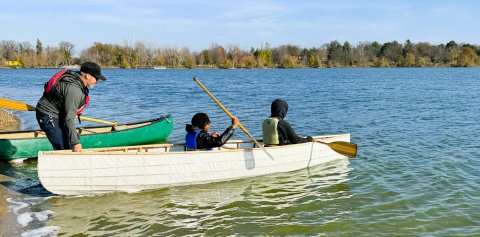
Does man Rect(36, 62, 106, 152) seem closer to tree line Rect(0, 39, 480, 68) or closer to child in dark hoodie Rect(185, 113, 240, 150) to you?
child in dark hoodie Rect(185, 113, 240, 150)

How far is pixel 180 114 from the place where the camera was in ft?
71.4

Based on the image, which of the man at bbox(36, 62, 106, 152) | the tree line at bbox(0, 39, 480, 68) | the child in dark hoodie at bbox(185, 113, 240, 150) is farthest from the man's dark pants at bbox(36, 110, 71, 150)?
the tree line at bbox(0, 39, 480, 68)

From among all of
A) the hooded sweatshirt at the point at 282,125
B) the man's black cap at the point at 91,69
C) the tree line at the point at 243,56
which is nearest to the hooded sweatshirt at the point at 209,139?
the hooded sweatshirt at the point at 282,125

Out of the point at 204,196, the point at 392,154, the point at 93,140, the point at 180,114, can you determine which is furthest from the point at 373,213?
the point at 180,114

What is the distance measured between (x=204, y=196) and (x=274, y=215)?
1571mm

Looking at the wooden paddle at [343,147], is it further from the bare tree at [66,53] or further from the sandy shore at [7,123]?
the bare tree at [66,53]

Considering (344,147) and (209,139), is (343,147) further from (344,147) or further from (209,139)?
(209,139)

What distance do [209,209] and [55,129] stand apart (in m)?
3.02

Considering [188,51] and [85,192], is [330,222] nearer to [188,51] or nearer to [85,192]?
[85,192]

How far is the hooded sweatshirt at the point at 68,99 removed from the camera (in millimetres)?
7023

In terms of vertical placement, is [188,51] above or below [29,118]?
above

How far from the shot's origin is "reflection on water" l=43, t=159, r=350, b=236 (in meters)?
6.73

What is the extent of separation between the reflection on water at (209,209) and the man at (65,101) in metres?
1.11

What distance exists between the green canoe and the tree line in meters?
108
